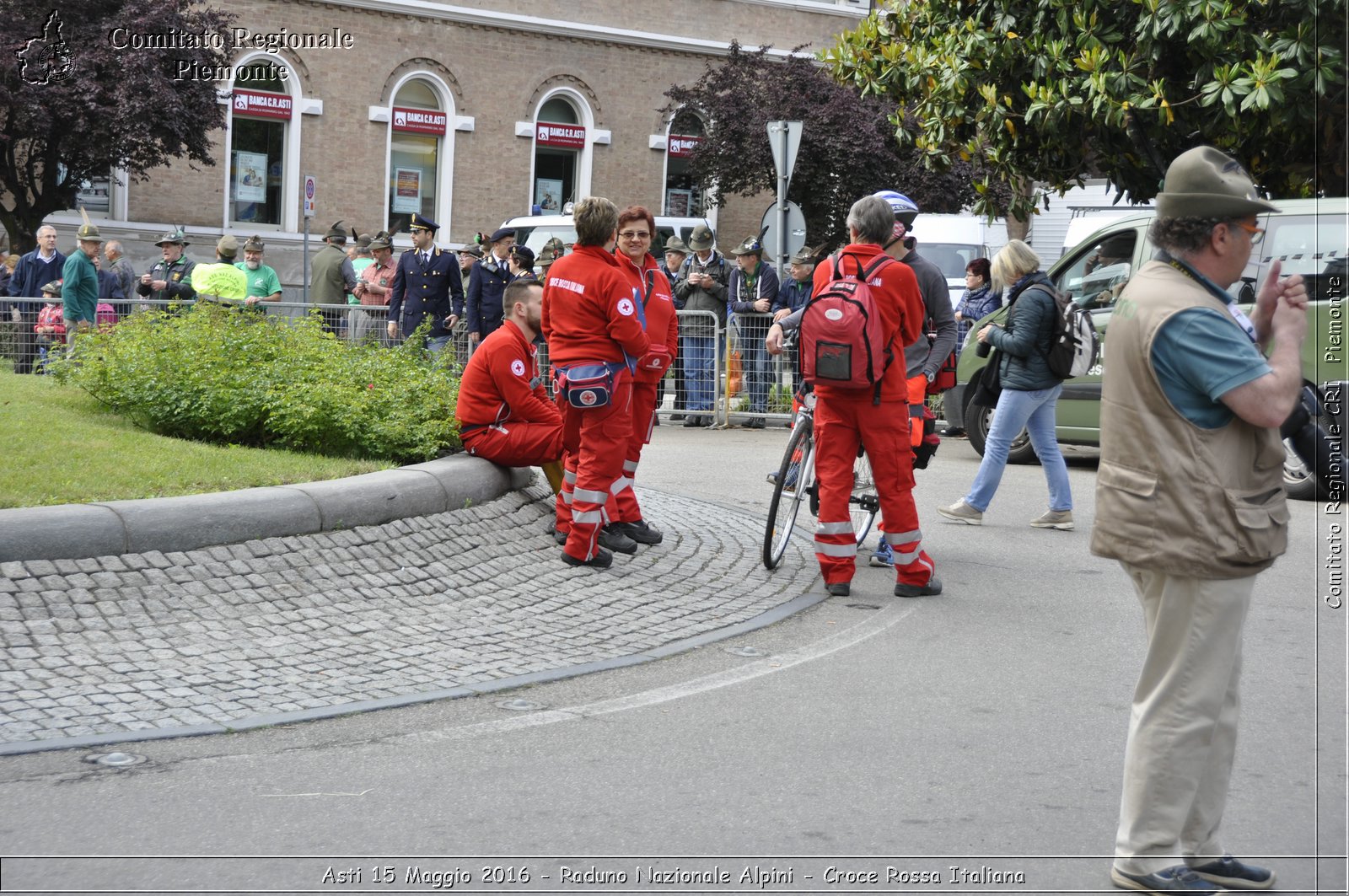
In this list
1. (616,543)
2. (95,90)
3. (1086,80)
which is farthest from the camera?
(95,90)

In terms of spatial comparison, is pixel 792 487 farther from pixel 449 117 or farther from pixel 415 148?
pixel 415 148

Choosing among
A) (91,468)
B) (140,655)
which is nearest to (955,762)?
(140,655)

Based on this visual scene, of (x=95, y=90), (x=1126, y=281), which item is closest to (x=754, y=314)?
(x=1126, y=281)

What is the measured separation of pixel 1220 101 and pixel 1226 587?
1005cm

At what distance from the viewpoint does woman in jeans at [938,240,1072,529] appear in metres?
9.77

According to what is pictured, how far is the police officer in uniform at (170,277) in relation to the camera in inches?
650

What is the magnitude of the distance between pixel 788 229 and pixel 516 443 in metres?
9.87

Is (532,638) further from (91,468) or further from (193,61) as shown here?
(193,61)

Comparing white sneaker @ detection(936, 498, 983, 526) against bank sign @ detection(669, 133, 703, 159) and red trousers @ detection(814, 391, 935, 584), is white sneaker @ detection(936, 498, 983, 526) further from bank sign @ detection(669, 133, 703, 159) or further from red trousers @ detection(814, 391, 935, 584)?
bank sign @ detection(669, 133, 703, 159)

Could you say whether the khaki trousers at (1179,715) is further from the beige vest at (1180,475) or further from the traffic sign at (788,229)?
the traffic sign at (788,229)

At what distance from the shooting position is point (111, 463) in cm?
779

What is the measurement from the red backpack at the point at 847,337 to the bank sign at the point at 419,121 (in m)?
26.1

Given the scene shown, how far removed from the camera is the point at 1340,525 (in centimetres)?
474

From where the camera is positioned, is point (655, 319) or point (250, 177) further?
point (250, 177)
